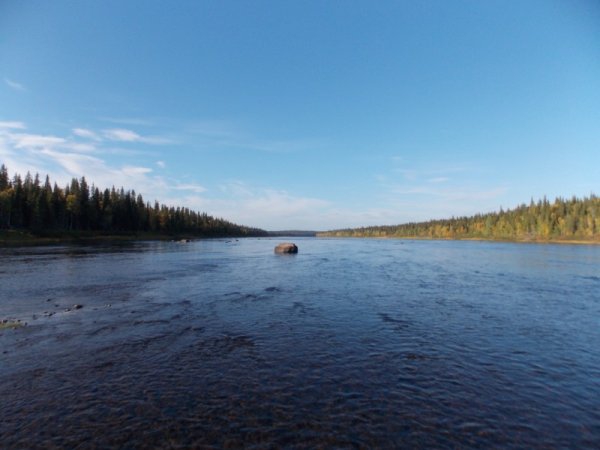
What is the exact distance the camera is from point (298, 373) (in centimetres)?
1077

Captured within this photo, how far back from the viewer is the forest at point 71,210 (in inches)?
3922

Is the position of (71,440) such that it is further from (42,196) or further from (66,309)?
(42,196)

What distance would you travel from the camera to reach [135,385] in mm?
9766

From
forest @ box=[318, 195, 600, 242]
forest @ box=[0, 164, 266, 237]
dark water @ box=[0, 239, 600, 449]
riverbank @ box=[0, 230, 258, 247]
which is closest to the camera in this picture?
dark water @ box=[0, 239, 600, 449]

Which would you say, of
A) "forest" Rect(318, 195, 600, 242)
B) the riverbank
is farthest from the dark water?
"forest" Rect(318, 195, 600, 242)

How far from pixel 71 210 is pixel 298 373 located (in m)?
133

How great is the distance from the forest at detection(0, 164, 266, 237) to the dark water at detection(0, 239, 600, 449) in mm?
104525

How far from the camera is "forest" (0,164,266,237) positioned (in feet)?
327

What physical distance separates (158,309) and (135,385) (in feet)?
33.3

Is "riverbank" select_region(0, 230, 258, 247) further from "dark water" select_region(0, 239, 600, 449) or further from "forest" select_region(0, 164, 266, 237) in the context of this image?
"dark water" select_region(0, 239, 600, 449)

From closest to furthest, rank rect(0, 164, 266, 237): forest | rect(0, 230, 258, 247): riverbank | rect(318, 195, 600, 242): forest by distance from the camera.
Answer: rect(0, 230, 258, 247): riverbank → rect(0, 164, 266, 237): forest → rect(318, 195, 600, 242): forest

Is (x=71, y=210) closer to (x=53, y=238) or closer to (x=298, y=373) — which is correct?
(x=53, y=238)

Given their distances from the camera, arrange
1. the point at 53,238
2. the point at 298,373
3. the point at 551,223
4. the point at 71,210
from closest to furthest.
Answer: the point at 298,373 < the point at 53,238 < the point at 71,210 < the point at 551,223

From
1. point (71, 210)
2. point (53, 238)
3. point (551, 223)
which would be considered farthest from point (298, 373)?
point (551, 223)
